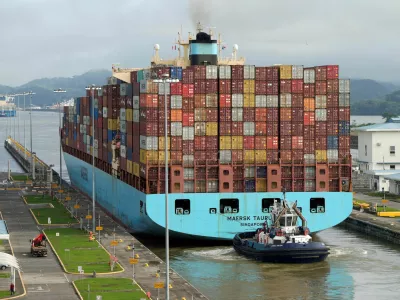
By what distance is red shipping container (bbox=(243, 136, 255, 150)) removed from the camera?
6894cm

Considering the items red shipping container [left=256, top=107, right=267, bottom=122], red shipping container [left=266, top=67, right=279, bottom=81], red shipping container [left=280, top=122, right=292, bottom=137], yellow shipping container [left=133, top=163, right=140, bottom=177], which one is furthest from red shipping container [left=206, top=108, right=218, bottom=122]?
yellow shipping container [left=133, top=163, right=140, bottom=177]

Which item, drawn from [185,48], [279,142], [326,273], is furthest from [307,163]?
[185,48]

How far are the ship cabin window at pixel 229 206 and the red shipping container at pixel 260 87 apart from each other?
8139 millimetres

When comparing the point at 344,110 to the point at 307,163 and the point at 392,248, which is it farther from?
the point at 392,248

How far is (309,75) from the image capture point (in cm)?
7031

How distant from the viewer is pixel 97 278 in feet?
169

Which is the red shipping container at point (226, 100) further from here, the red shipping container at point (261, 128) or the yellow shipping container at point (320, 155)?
the yellow shipping container at point (320, 155)

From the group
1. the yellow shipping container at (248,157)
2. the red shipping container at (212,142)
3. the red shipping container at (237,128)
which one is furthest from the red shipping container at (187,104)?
the yellow shipping container at (248,157)

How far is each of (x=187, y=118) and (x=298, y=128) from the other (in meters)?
8.22

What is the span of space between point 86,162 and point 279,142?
4031 cm

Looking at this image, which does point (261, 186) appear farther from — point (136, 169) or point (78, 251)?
point (78, 251)

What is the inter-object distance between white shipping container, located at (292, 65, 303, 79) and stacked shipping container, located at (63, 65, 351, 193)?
74mm

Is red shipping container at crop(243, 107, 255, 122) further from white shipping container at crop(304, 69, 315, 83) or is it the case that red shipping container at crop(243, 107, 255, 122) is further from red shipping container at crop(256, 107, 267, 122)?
white shipping container at crop(304, 69, 315, 83)

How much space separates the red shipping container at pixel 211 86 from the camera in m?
69.0
